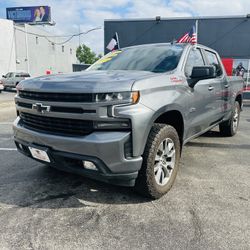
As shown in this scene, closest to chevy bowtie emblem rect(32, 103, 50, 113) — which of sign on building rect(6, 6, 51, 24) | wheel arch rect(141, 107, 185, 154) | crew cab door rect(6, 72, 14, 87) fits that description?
wheel arch rect(141, 107, 185, 154)

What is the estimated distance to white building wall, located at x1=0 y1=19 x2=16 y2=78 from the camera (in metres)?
26.8

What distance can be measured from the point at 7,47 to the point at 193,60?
27.6 m

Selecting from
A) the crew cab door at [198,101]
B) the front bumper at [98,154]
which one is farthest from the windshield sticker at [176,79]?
the front bumper at [98,154]

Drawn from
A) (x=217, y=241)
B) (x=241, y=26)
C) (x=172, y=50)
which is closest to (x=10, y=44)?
(x=241, y=26)

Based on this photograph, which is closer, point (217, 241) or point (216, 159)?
point (217, 241)

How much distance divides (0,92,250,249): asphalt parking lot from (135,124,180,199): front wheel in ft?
0.57

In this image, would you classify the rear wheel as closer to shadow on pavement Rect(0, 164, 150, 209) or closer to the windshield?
the windshield

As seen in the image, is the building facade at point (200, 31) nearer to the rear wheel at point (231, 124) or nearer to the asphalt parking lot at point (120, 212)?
the rear wheel at point (231, 124)

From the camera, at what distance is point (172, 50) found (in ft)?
13.0

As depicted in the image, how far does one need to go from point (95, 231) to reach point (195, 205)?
46.4 inches

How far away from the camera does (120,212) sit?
9.55 ft

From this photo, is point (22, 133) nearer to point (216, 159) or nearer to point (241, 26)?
point (216, 159)

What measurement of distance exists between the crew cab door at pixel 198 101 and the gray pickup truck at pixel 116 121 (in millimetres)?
32

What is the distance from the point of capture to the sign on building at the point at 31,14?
44.1 metres
